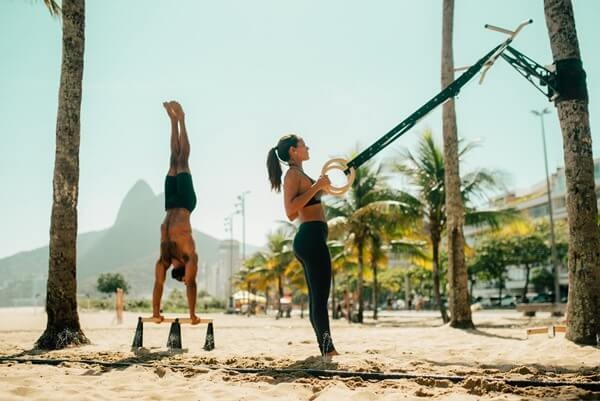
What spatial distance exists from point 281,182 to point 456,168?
686 centimetres

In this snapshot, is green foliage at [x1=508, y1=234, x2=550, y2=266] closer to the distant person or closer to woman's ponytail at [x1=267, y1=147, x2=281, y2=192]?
the distant person

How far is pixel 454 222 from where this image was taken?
11.0 m

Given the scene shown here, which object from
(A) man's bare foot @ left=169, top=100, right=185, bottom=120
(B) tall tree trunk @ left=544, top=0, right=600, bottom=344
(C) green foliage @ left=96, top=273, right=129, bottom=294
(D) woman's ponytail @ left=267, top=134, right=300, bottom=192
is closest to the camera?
(D) woman's ponytail @ left=267, top=134, right=300, bottom=192

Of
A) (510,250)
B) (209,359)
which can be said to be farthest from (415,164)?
(510,250)

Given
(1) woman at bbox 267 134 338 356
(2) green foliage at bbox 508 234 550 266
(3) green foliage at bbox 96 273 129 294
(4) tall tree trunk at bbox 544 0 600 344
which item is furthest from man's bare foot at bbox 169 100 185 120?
(3) green foliage at bbox 96 273 129 294

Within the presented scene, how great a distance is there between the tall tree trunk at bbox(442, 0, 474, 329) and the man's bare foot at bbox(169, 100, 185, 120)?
639 centimetres

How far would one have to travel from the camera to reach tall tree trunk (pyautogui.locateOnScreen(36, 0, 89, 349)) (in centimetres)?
727

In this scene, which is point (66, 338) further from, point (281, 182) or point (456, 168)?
point (456, 168)

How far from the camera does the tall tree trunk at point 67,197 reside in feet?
23.9

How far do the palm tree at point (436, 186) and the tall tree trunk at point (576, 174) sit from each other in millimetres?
11824

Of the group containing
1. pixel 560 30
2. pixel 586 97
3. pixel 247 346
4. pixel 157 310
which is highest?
pixel 560 30

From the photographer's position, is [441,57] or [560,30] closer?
[560,30]

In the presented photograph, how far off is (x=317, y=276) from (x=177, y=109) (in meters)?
3.40

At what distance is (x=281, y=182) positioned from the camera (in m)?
5.17
